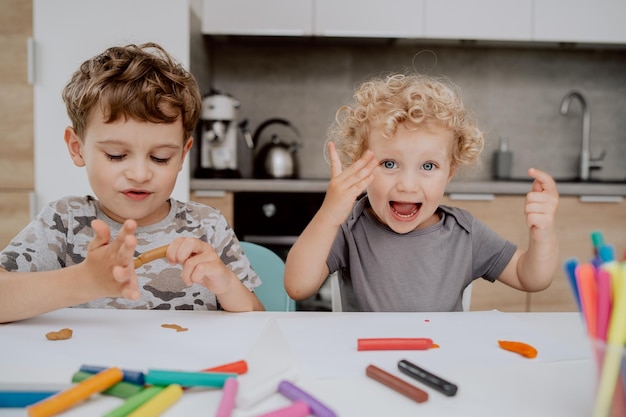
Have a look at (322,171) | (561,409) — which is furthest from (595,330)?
(322,171)

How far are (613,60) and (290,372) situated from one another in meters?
3.12

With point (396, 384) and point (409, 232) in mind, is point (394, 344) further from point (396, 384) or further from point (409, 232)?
point (409, 232)

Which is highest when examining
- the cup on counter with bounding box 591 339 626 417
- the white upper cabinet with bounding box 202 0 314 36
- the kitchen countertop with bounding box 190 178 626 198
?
the white upper cabinet with bounding box 202 0 314 36

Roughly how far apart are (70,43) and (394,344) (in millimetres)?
2238

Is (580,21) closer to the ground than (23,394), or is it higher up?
higher up

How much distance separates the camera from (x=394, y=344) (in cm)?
66

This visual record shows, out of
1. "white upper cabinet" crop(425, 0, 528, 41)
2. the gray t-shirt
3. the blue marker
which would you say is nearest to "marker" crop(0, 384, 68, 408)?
the blue marker

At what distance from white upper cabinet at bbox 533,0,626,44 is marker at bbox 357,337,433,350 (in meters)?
2.38

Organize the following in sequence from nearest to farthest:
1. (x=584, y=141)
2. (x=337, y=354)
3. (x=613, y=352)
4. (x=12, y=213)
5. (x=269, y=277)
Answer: (x=613, y=352) → (x=337, y=354) → (x=269, y=277) → (x=12, y=213) → (x=584, y=141)

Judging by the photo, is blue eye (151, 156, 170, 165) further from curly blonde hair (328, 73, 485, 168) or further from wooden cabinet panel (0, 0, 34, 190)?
wooden cabinet panel (0, 0, 34, 190)

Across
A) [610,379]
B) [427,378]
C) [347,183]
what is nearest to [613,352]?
[610,379]

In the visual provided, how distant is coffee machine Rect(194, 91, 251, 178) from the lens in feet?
8.20

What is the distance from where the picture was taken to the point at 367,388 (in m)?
0.55

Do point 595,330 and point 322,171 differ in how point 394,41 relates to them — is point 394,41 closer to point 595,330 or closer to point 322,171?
point 322,171
